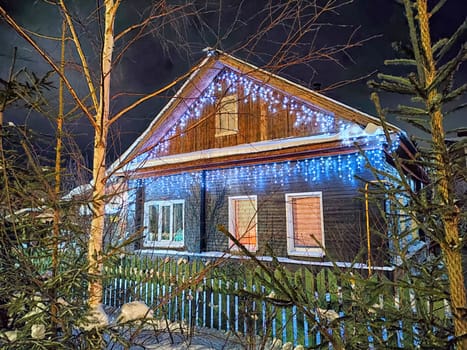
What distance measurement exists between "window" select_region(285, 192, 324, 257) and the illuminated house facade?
31mm

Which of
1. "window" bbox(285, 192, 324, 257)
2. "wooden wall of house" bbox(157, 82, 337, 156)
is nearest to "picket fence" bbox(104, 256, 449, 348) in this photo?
"window" bbox(285, 192, 324, 257)

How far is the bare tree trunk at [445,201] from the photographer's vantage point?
1.35 meters

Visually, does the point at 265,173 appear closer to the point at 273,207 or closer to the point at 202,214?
the point at 273,207

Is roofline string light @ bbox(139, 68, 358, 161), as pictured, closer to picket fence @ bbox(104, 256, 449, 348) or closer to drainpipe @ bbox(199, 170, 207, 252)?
drainpipe @ bbox(199, 170, 207, 252)

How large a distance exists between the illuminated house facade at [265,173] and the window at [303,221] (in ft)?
0.10

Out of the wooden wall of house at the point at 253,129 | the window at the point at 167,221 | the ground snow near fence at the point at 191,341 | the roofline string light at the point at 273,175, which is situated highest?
the wooden wall of house at the point at 253,129

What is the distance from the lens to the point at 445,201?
56.2 inches

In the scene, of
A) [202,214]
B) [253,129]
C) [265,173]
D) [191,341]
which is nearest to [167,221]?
[202,214]

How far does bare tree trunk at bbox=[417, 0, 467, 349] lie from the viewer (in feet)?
4.43

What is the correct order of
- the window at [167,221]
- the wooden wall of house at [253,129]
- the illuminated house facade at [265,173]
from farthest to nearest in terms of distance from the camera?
the window at [167,221], the wooden wall of house at [253,129], the illuminated house facade at [265,173]

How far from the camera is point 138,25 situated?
3.48 metres

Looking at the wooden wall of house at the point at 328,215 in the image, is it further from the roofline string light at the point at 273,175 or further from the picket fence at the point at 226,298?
the picket fence at the point at 226,298

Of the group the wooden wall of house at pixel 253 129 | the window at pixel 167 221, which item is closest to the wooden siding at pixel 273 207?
the window at pixel 167 221

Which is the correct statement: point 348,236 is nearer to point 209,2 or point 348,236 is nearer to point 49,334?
point 209,2
